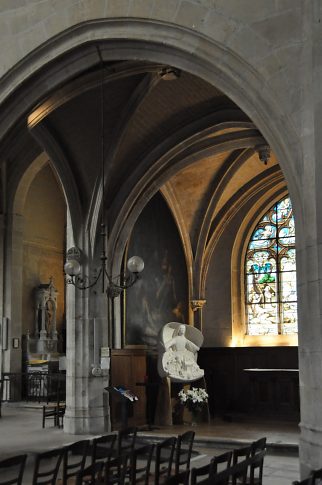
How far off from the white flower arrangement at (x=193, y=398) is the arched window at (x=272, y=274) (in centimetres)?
484

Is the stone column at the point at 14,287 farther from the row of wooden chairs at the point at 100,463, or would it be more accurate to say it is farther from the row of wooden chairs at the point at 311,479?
the row of wooden chairs at the point at 311,479

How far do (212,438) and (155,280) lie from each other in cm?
556

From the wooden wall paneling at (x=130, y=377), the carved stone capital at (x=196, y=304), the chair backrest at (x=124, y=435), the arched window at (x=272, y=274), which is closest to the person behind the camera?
the chair backrest at (x=124, y=435)

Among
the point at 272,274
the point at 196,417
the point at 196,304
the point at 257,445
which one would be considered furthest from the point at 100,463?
the point at 272,274

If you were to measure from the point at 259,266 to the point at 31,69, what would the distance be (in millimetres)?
10635

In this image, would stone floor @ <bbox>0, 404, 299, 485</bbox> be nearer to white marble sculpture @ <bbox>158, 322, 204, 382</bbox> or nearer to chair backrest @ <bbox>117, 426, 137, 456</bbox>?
white marble sculpture @ <bbox>158, 322, 204, 382</bbox>

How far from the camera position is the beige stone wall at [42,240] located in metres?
19.6

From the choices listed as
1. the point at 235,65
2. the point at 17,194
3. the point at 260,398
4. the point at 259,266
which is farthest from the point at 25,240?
the point at 235,65

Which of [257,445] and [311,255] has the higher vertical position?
[311,255]

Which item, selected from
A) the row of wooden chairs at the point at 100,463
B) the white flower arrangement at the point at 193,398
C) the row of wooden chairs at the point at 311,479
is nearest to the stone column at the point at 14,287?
the white flower arrangement at the point at 193,398

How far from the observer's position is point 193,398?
13.0m

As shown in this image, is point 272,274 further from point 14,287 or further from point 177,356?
point 14,287

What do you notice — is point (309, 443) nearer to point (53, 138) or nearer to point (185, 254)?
point (53, 138)

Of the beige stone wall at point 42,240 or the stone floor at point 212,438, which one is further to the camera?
the beige stone wall at point 42,240
